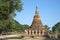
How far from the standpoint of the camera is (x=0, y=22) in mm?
26734

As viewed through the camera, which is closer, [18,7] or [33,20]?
[18,7]

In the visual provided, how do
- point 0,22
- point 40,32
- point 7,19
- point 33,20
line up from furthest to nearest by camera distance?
point 33,20 < point 40,32 < point 7,19 < point 0,22

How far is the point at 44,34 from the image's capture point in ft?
177

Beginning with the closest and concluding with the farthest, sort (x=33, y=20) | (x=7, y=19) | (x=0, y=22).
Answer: (x=0, y=22), (x=7, y=19), (x=33, y=20)

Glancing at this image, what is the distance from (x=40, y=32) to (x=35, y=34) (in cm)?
154

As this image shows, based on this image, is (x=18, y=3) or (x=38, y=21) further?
(x=38, y=21)

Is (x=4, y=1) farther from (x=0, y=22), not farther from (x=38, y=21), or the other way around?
(x=38, y=21)

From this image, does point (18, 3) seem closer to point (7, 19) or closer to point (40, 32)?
point (7, 19)

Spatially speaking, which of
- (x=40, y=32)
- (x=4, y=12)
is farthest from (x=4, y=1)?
(x=40, y=32)

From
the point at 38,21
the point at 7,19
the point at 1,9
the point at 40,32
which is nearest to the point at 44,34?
the point at 40,32

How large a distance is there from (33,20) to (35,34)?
16.2ft

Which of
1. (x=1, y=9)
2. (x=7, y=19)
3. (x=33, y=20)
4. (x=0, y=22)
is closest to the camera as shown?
(x=1, y=9)

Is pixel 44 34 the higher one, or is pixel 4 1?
pixel 4 1

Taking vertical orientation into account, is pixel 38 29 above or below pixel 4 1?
below
